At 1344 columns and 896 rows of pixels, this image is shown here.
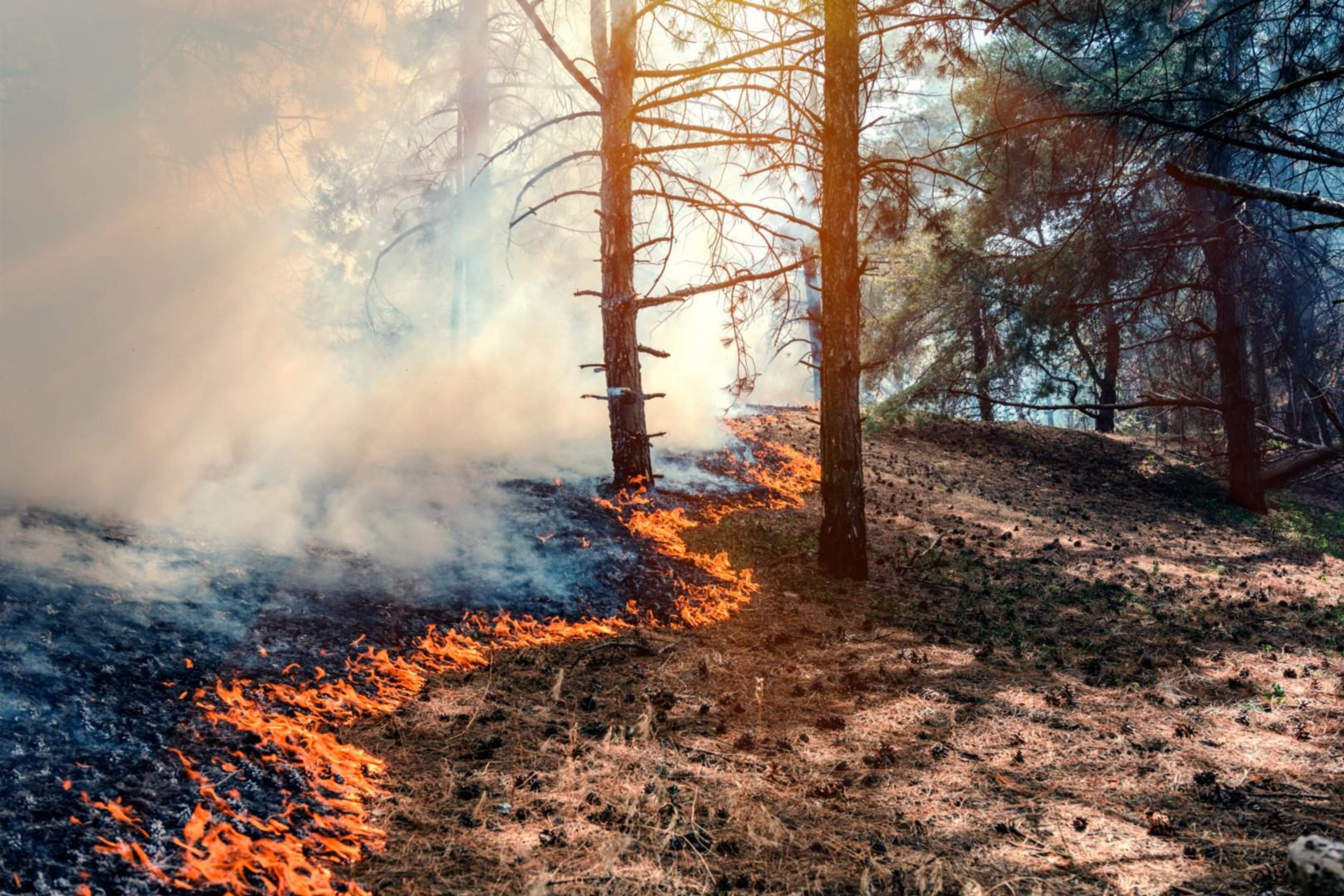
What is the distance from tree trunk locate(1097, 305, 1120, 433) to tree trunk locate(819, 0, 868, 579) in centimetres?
1063

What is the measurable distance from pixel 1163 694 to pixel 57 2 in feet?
48.8

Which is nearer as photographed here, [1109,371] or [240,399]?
[240,399]

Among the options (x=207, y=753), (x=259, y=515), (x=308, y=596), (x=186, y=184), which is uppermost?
(x=186, y=184)

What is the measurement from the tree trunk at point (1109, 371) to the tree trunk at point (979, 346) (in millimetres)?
2299

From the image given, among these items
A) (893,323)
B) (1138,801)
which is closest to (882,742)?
(1138,801)

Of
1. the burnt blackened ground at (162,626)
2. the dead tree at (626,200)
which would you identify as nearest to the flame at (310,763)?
the burnt blackened ground at (162,626)

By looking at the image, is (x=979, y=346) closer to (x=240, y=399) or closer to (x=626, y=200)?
(x=626, y=200)

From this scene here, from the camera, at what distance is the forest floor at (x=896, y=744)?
11.3 ft

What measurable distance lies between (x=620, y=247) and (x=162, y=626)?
602 centimetres

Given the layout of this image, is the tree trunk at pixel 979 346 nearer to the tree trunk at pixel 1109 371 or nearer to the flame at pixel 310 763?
the tree trunk at pixel 1109 371

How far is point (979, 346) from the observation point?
17.4m

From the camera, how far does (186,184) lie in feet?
40.3

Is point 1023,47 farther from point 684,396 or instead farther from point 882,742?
point 882,742

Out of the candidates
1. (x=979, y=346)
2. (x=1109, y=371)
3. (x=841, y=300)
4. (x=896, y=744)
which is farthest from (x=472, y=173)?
(x=1109, y=371)
